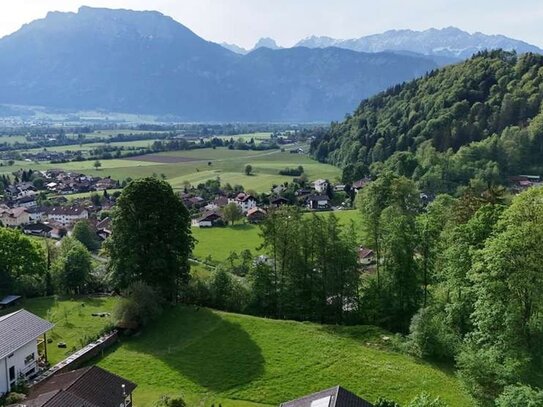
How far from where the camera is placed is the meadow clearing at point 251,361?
95.8 feet

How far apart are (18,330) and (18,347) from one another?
1.83 m

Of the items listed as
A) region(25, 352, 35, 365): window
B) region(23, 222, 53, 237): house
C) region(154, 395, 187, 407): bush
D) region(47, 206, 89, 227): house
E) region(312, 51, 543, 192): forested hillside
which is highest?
region(312, 51, 543, 192): forested hillside

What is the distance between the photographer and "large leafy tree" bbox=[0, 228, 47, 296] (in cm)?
4570

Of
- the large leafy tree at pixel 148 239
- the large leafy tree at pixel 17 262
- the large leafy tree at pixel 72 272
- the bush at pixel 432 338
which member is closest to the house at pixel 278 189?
the large leafy tree at pixel 72 272

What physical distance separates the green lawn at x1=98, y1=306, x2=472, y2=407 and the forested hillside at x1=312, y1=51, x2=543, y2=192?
66792mm

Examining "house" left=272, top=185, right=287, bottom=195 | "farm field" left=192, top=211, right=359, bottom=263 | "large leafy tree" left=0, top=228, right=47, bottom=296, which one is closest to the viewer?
"large leafy tree" left=0, top=228, right=47, bottom=296

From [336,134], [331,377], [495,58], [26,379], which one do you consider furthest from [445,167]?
[26,379]

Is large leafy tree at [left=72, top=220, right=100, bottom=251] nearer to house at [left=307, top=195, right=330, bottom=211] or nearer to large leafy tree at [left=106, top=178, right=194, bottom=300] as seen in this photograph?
large leafy tree at [left=106, top=178, right=194, bottom=300]

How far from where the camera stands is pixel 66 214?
94188mm

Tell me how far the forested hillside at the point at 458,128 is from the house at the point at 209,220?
37.7 meters

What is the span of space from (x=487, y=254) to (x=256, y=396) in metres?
14.0

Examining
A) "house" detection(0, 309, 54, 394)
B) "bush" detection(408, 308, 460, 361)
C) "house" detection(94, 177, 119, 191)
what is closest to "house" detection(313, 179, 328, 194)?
"house" detection(94, 177, 119, 191)

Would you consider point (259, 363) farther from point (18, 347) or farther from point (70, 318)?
point (70, 318)

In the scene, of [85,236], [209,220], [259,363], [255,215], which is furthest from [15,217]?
[259,363]
